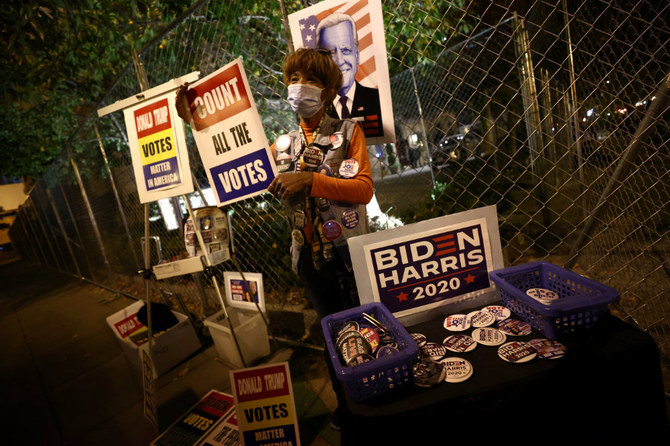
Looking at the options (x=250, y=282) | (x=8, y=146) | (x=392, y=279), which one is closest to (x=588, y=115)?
(x=392, y=279)

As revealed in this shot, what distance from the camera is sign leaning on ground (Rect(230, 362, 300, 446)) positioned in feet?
5.48

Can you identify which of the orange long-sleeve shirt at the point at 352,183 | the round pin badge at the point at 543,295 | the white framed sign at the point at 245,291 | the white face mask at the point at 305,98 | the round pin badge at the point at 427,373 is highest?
the white face mask at the point at 305,98

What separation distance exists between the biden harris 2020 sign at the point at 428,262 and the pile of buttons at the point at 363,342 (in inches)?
7.0

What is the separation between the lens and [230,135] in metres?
2.13

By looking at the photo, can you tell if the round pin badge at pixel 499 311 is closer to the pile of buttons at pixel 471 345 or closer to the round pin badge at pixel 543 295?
the pile of buttons at pixel 471 345

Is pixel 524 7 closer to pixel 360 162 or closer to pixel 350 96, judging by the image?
pixel 350 96

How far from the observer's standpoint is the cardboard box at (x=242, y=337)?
280 centimetres

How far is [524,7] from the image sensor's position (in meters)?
3.91

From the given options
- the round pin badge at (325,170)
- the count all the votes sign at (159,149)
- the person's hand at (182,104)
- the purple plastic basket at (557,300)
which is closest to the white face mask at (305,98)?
the round pin badge at (325,170)

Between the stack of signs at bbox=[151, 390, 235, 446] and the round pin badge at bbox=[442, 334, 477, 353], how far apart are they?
1741mm

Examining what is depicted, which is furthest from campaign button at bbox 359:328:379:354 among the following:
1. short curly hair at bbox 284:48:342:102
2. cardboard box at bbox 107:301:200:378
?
cardboard box at bbox 107:301:200:378

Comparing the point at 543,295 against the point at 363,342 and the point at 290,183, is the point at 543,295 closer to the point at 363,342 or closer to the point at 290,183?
the point at 363,342

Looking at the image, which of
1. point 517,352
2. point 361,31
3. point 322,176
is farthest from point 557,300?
point 361,31

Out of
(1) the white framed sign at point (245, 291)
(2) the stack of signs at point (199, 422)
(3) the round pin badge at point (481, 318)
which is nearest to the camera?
(3) the round pin badge at point (481, 318)
